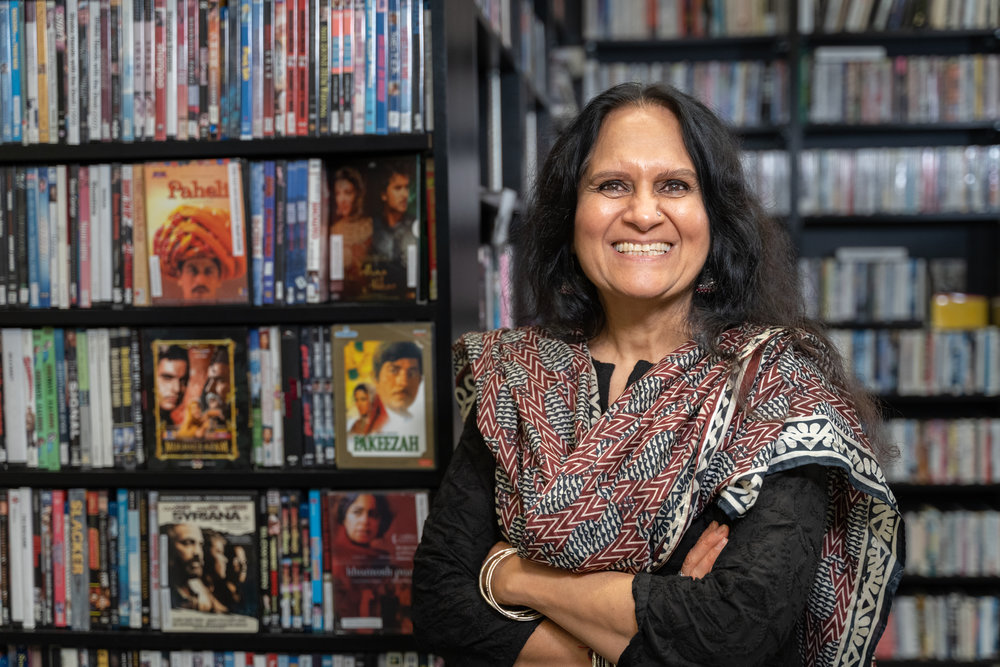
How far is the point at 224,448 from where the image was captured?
1.69 meters

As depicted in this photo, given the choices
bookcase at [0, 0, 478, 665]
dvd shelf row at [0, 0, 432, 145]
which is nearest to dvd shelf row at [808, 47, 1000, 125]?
bookcase at [0, 0, 478, 665]

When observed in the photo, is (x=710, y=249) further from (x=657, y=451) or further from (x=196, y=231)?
(x=196, y=231)

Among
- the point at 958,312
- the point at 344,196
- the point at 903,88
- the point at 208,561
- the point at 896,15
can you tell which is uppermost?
the point at 896,15

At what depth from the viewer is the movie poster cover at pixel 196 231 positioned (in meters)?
1.64

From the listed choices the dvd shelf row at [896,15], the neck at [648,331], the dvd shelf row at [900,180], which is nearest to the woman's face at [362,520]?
the neck at [648,331]

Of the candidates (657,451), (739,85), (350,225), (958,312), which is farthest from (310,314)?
(958,312)

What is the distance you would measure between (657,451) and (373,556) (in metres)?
0.74

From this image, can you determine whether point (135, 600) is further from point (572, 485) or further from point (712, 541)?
point (712, 541)

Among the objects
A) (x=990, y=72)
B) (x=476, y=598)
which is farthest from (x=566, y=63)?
(x=476, y=598)

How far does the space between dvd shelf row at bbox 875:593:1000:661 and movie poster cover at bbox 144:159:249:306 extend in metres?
2.56

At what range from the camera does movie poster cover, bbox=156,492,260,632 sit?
1.69 meters

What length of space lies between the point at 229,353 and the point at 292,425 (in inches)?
6.6

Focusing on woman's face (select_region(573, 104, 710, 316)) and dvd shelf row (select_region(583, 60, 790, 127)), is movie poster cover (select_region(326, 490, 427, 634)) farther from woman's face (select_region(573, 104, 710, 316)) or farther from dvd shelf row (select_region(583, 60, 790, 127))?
dvd shelf row (select_region(583, 60, 790, 127))

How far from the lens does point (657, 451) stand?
1.12 metres
